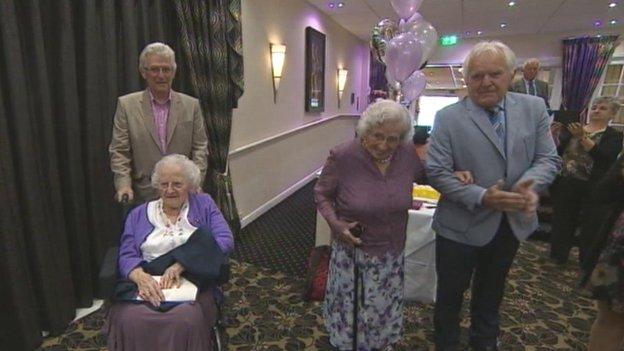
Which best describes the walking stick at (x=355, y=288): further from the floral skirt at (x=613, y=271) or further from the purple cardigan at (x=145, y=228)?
the floral skirt at (x=613, y=271)

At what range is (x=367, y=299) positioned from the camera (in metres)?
1.73

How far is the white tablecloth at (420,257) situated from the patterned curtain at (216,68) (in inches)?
69.3

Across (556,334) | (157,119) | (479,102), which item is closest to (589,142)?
(556,334)

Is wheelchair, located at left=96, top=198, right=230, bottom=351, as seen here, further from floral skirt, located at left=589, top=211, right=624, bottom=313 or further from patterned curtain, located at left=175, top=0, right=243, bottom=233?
floral skirt, located at left=589, top=211, right=624, bottom=313

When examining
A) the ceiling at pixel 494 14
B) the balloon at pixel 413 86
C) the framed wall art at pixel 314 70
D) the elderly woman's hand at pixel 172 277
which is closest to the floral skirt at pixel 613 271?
the elderly woman's hand at pixel 172 277

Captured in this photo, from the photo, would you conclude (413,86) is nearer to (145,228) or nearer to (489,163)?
(489,163)

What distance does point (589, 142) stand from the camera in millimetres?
2754

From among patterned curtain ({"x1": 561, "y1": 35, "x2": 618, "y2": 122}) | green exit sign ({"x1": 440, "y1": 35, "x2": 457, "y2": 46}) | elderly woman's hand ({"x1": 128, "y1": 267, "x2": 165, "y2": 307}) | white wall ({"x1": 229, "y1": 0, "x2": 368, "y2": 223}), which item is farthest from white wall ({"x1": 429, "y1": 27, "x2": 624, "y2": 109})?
elderly woman's hand ({"x1": 128, "y1": 267, "x2": 165, "y2": 307})

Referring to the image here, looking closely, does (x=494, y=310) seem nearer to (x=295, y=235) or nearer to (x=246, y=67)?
(x=295, y=235)

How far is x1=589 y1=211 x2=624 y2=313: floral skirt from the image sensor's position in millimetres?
1506

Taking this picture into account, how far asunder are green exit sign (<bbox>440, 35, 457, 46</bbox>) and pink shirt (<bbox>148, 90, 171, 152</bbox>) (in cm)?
685

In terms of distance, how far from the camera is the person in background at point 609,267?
1.52 metres

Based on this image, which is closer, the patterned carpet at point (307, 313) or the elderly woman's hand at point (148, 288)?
the elderly woman's hand at point (148, 288)

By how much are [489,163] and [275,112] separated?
3.32m
